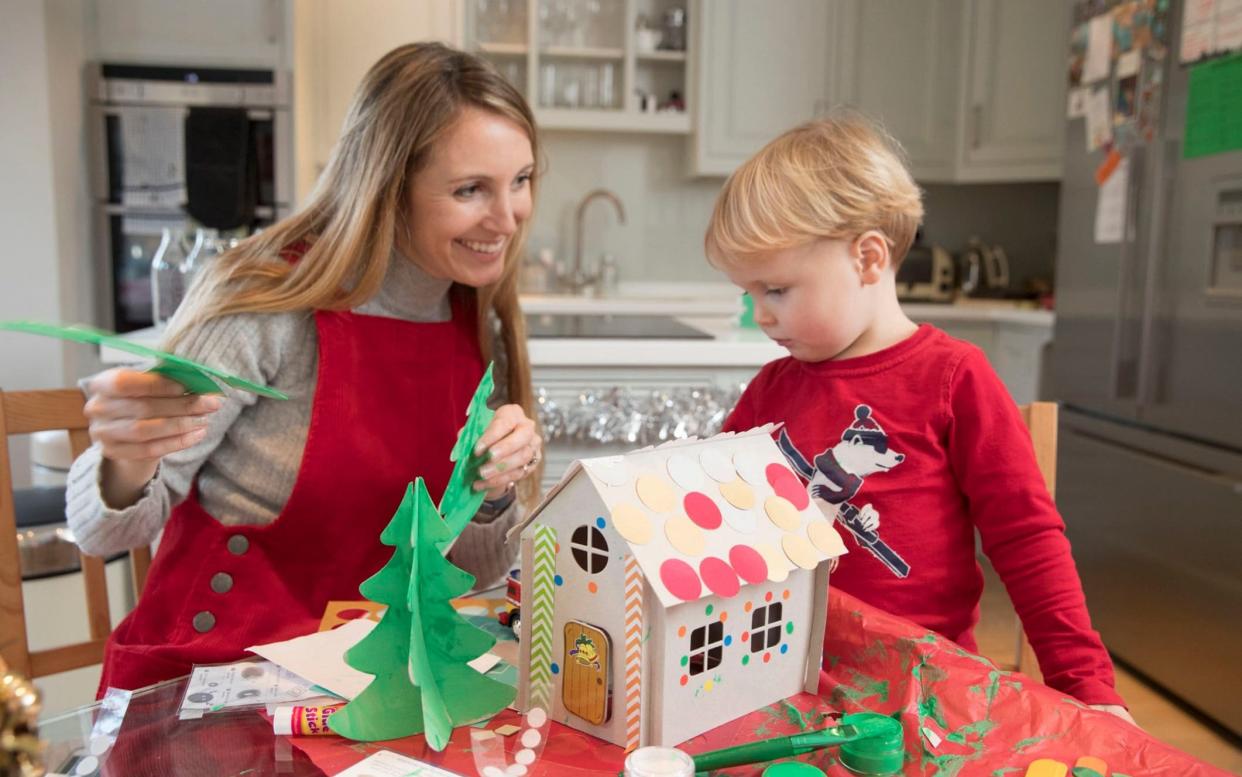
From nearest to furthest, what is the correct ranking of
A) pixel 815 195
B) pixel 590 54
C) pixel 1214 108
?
pixel 815 195
pixel 1214 108
pixel 590 54

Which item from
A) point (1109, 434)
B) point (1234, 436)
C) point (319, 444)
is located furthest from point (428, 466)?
point (1109, 434)

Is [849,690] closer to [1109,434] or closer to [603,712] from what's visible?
[603,712]

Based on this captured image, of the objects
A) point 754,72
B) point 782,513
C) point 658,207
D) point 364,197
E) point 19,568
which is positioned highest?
point 754,72

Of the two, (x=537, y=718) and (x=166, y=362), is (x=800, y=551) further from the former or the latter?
(x=166, y=362)

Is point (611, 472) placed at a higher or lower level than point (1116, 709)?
higher

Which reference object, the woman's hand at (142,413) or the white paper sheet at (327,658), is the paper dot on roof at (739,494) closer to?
the white paper sheet at (327,658)

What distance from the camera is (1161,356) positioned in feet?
8.20

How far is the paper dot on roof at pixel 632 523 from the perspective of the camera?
66 centimetres

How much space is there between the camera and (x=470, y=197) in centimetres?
119

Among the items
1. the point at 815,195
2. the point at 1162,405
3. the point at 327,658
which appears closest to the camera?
the point at 327,658

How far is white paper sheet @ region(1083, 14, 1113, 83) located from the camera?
8.87ft

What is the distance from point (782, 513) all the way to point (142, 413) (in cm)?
53

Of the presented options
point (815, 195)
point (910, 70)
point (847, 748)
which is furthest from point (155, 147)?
A: point (847, 748)

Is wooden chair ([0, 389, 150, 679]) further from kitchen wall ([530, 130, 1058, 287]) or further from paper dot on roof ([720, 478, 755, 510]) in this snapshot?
Answer: kitchen wall ([530, 130, 1058, 287])
